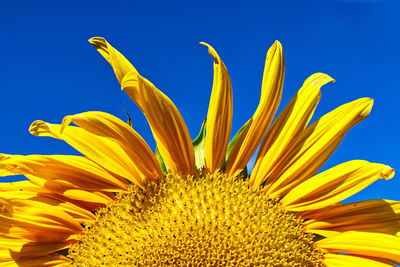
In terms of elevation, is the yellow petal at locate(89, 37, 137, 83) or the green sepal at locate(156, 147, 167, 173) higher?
the yellow petal at locate(89, 37, 137, 83)

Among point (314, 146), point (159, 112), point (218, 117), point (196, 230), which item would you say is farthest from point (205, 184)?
point (314, 146)

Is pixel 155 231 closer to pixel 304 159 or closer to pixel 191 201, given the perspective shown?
pixel 191 201

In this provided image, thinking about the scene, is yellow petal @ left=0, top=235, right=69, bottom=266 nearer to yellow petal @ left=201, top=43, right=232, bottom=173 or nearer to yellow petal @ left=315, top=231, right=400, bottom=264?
yellow petal @ left=201, top=43, right=232, bottom=173

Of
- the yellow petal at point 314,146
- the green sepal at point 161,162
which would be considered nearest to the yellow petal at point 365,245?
the yellow petal at point 314,146

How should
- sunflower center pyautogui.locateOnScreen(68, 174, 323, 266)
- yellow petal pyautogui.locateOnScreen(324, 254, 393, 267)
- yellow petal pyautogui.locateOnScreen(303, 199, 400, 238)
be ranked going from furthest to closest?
yellow petal pyautogui.locateOnScreen(303, 199, 400, 238) → yellow petal pyautogui.locateOnScreen(324, 254, 393, 267) → sunflower center pyautogui.locateOnScreen(68, 174, 323, 266)

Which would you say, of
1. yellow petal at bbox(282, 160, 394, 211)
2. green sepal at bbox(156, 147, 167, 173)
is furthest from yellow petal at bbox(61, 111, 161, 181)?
yellow petal at bbox(282, 160, 394, 211)

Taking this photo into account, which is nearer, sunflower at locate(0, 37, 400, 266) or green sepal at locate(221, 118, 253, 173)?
sunflower at locate(0, 37, 400, 266)

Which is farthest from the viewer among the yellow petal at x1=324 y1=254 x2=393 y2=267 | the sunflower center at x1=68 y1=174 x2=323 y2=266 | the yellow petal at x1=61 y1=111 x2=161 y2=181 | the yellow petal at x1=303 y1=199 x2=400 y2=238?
the yellow petal at x1=303 y1=199 x2=400 y2=238

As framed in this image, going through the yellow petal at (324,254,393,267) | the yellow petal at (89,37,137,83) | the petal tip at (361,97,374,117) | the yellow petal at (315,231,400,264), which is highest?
the yellow petal at (89,37,137,83)
